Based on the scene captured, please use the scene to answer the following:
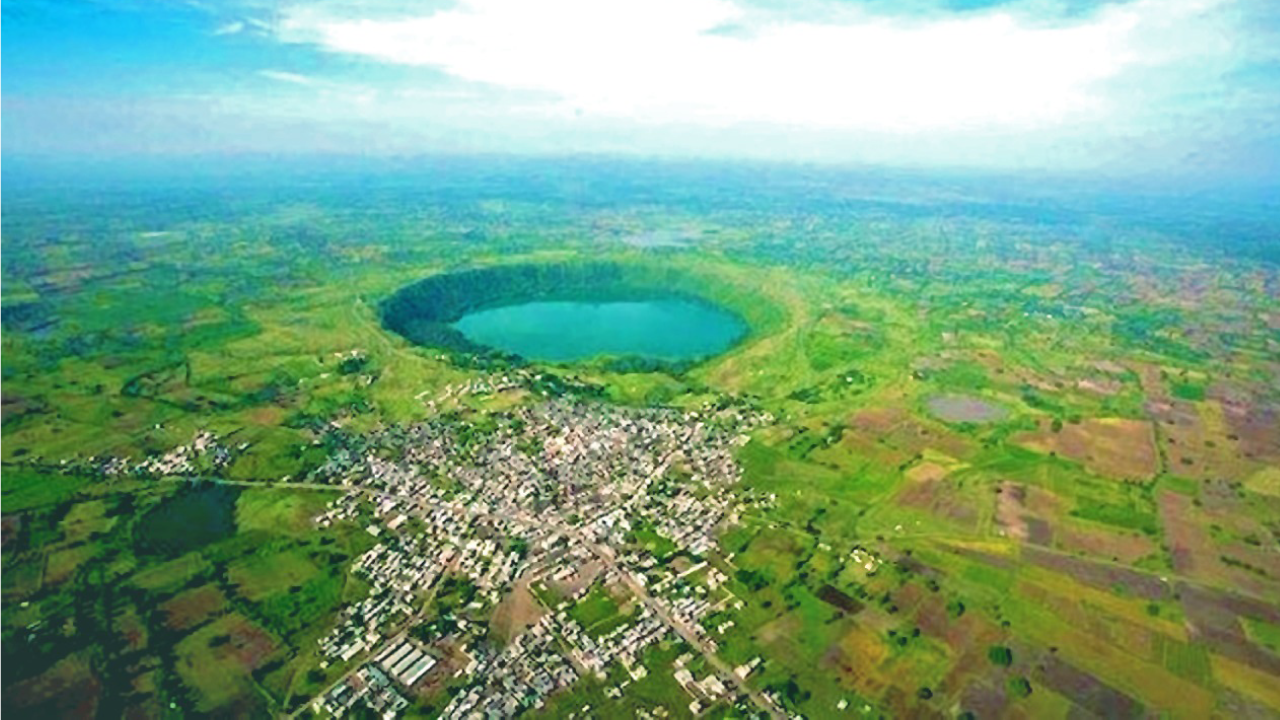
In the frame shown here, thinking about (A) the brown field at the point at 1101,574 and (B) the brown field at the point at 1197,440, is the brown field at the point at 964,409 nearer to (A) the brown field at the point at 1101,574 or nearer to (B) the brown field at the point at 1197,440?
(B) the brown field at the point at 1197,440

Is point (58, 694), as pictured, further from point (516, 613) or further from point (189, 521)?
point (516, 613)

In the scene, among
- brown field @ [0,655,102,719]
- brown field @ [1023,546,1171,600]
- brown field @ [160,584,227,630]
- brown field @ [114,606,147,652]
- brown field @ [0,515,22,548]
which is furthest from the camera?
brown field @ [0,515,22,548]

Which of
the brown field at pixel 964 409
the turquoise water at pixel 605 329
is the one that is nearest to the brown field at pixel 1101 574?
the brown field at pixel 964 409

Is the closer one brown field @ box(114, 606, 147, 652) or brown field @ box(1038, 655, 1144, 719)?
brown field @ box(1038, 655, 1144, 719)

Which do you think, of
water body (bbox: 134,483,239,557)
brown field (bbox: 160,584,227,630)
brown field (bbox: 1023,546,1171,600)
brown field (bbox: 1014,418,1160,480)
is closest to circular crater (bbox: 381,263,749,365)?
brown field (bbox: 1014,418,1160,480)

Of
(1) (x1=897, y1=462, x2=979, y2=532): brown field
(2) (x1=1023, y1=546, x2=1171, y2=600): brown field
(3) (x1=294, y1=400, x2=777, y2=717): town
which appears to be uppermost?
(3) (x1=294, y1=400, x2=777, y2=717): town

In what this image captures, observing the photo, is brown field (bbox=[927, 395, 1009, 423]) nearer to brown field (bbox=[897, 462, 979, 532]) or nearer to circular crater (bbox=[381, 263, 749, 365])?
brown field (bbox=[897, 462, 979, 532])

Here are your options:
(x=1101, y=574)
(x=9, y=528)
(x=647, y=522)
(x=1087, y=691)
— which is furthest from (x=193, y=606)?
(x=1101, y=574)
